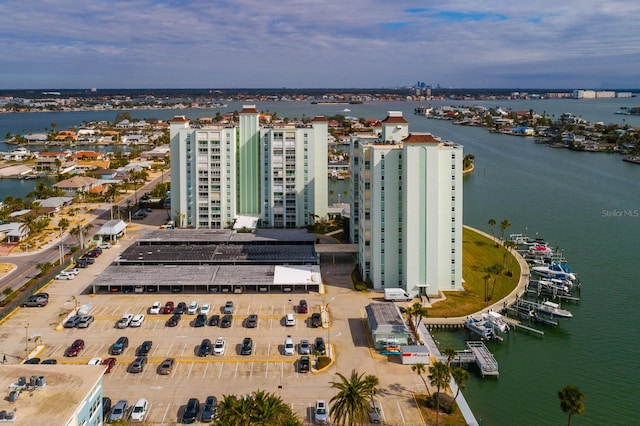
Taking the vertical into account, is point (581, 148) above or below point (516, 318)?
above

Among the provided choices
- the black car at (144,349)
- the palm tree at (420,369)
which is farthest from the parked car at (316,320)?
the black car at (144,349)

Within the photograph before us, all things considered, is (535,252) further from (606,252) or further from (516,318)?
(516,318)

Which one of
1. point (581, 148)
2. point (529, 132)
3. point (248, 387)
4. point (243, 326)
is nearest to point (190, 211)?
point (243, 326)

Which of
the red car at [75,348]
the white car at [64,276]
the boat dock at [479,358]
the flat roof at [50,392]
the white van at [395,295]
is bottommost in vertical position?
the boat dock at [479,358]

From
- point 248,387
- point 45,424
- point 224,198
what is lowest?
point 248,387

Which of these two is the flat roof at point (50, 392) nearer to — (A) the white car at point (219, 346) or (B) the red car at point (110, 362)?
(B) the red car at point (110, 362)

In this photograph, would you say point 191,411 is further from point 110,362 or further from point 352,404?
point 352,404

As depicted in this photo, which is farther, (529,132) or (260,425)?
(529,132)

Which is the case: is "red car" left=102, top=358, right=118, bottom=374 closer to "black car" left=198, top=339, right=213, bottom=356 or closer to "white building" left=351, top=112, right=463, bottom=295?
"black car" left=198, top=339, right=213, bottom=356
